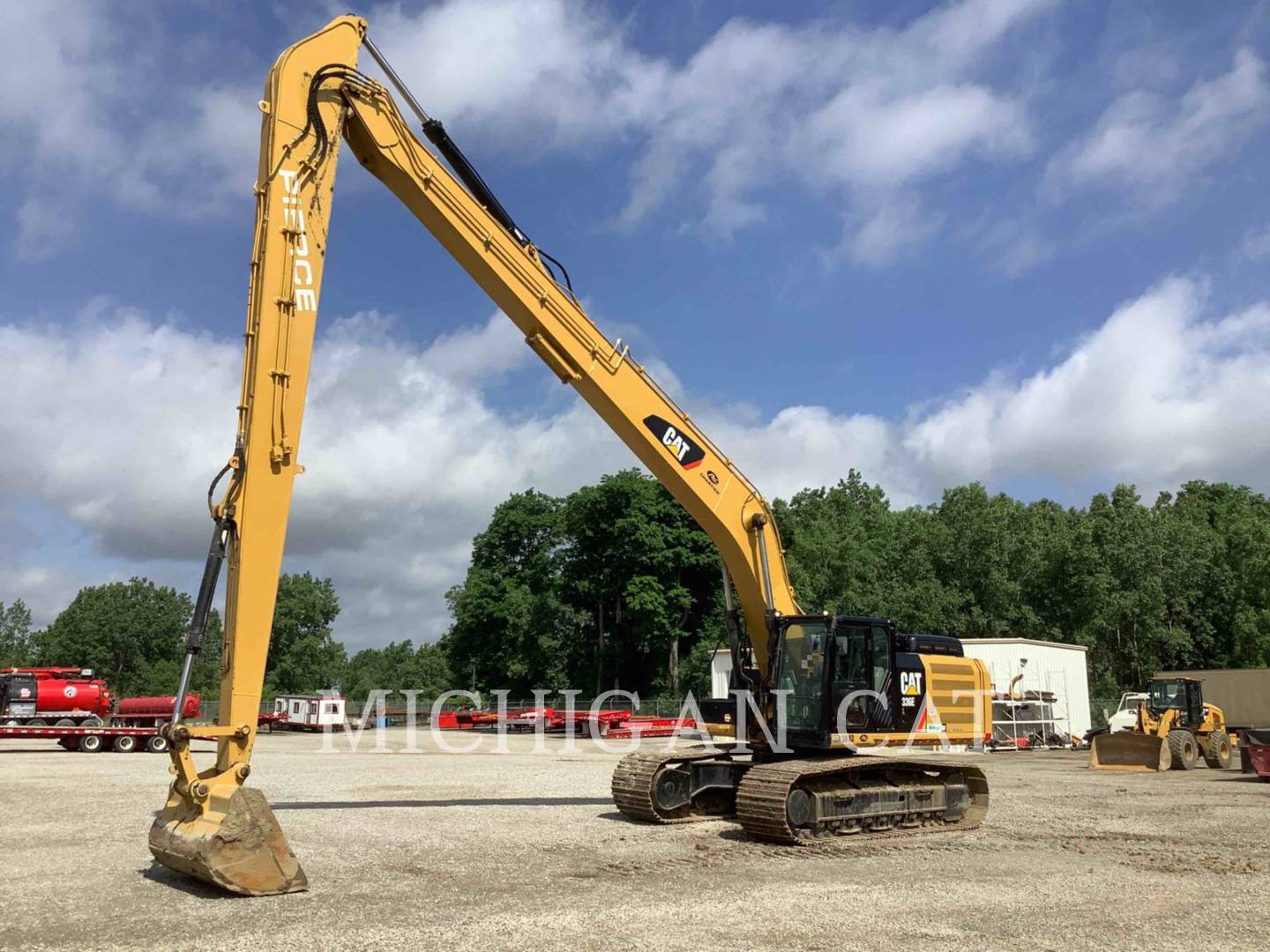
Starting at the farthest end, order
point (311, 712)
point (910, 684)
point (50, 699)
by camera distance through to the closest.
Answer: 1. point (311, 712)
2. point (50, 699)
3. point (910, 684)

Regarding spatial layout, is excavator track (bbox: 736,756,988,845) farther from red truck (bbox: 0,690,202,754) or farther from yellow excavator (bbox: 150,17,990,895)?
red truck (bbox: 0,690,202,754)

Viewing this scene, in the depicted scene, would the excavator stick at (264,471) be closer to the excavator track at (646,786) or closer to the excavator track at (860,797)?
the excavator track at (860,797)

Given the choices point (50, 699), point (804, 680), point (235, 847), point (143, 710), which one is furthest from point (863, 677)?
point (143, 710)

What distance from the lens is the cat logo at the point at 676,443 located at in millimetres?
13453

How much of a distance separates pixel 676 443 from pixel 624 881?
19.1 ft

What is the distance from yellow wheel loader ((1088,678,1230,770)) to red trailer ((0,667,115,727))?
1168 inches

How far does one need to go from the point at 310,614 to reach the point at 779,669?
83.5 meters

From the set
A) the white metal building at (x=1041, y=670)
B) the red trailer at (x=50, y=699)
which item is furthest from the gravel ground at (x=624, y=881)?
the white metal building at (x=1041, y=670)

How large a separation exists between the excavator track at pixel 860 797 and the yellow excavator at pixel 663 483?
27 mm

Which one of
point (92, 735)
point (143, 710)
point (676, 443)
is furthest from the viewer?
point (143, 710)

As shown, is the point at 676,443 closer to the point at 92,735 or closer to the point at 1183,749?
the point at 1183,749

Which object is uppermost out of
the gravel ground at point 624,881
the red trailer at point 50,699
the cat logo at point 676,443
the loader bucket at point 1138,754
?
the cat logo at point 676,443

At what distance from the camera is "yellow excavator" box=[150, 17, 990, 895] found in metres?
8.78

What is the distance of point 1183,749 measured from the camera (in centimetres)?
2448
